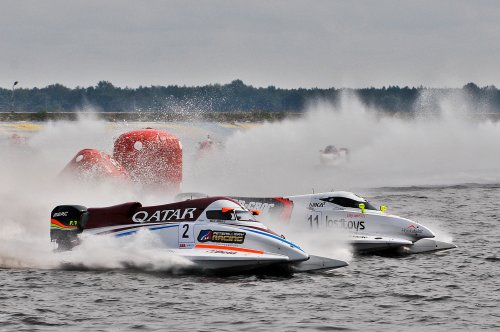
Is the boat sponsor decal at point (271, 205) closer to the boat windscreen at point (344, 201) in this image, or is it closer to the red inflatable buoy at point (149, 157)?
the boat windscreen at point (344, 201)

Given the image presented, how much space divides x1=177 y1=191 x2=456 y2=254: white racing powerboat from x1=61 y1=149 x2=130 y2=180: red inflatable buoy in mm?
9228

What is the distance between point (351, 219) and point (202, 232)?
631cm

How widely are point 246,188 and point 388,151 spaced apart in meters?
25.6

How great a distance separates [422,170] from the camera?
5912 centimetres

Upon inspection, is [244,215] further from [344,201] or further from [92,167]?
[92,167]

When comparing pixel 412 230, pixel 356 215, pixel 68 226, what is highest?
pixel 68 226

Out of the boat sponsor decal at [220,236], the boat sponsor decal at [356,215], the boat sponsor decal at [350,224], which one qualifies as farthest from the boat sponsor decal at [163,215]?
the boat sponsor decal at [356,215]

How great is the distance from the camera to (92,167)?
35.2 meters

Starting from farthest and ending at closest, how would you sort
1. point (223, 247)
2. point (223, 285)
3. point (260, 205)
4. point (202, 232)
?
point (260, 205)
point (202, 232)
point (223, 247)
point (223, 285)

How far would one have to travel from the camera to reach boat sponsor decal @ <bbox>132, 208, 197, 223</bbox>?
22.8m

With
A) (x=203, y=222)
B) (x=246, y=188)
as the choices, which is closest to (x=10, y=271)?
(x=203, y=222)

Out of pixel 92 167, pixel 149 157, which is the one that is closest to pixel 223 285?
pixel 92 167

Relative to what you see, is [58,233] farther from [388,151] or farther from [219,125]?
[219,125]

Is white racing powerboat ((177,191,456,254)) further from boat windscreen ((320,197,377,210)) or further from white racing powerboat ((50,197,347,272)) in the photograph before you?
white racing powerboat ((50,197,347,272))
